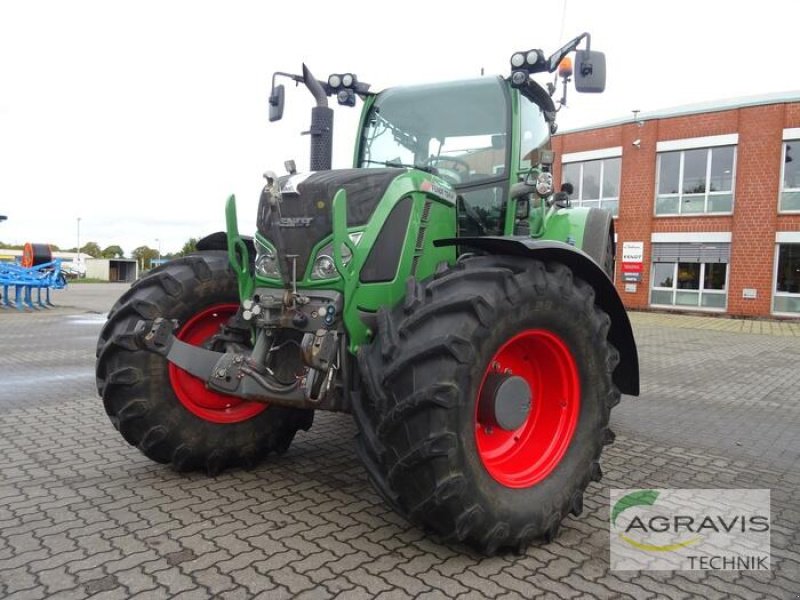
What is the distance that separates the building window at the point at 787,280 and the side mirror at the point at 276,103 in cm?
1845

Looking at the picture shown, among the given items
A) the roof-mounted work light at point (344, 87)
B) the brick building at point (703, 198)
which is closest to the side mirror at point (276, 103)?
the roof-mounted work light at point (344, 87)

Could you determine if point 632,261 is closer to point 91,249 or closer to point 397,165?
point 397,165

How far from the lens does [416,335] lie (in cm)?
251

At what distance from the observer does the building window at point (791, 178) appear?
59.0 feet

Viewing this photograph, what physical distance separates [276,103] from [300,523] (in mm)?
3059

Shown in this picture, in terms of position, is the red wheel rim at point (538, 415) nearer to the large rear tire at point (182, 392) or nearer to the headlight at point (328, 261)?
the headlight at point (328, 261)

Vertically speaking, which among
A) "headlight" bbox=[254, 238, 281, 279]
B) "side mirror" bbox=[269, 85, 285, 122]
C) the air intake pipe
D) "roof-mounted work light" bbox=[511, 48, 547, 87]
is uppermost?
"roof-mounted work light" bbox=[511, 48, 547, 87]

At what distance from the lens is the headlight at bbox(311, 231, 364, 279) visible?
2.96 meters

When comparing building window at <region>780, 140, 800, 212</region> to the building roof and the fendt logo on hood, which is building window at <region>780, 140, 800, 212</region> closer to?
the building roof

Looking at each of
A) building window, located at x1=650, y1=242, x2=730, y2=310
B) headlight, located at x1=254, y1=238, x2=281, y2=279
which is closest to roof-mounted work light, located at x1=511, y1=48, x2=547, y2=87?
headlight, located at x1=254, y1=238, x2=281, y2=279

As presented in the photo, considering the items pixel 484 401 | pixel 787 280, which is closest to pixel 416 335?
pixel 484 401

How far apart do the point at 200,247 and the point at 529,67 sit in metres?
2.51

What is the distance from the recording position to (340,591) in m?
2.40

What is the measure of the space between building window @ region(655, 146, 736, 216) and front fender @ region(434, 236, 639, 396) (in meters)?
17.9
